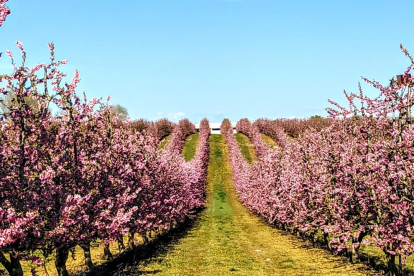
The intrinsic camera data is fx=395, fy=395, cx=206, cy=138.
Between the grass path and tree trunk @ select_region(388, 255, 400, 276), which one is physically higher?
tree trunk @ select_region(388, 255, 400, 276)

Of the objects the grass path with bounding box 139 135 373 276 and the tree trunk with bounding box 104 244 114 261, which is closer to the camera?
the grass path with bounding box 139 135 373 276

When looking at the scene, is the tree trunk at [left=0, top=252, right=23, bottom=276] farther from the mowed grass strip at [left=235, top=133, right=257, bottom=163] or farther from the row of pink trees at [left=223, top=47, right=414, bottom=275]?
the mowed grass strip at [left=235, top=133, right=257, bottom=163]

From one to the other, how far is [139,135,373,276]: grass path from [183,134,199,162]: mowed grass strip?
3711cm

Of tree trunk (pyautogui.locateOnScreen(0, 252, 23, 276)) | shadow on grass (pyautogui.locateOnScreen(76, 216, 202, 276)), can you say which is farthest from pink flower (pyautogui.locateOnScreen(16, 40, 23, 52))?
shadow on grass (pyautogui.locateOnScreen(76, 216, 202, 276))

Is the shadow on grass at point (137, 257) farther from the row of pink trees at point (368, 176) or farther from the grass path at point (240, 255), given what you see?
the row of pink trees at point (368, 176)

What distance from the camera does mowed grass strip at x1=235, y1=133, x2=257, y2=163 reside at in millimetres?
88562

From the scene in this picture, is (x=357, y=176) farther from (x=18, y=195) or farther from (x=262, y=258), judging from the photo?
(x=18, y=195)

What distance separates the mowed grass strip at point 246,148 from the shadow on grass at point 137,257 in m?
50.1

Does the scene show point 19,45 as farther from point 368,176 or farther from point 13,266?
point 368,176

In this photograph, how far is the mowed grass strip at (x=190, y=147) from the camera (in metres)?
88.7

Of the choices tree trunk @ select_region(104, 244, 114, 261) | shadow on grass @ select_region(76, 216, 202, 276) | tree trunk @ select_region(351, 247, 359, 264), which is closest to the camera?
shadow on grass @ select_region(76, 216, 202, 276)

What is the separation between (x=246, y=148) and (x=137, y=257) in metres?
73.1

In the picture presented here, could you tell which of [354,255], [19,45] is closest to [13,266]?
[19,45]

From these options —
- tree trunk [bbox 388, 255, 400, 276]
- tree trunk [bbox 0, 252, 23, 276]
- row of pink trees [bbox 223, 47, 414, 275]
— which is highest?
row of pink trees [bbox 223, 47, 414, 275]
